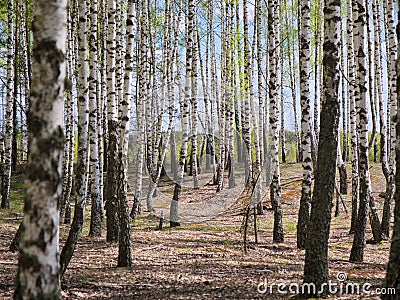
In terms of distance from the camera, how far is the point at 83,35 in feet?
26.2

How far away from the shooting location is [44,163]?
10.4 feet

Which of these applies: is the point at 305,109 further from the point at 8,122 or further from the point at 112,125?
the point at 8,122

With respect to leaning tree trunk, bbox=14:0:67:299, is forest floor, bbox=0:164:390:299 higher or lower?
lower

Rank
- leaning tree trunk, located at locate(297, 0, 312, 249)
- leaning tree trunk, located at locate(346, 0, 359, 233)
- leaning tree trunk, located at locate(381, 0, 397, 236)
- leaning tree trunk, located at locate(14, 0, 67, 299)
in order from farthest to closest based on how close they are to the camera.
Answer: leaning tree trunk, located at locate(346, 0, 359, 233), leaning tree trunk, located at locate(381, 0, 397, 236), leaning tree trunk, located at locate(297, 0, 312, 249), leaning tree trunk, located at locate(14, 0, 67, 299)

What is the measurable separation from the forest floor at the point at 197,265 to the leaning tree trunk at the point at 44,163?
237 centimetres

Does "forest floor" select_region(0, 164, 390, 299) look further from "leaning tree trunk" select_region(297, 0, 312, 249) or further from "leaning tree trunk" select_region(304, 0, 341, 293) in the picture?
"leaning tree trunk" select_region(297, 0, 312, 249)

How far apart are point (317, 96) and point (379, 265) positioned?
1551cm

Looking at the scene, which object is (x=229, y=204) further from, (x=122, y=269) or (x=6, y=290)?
(x=6, y=290)

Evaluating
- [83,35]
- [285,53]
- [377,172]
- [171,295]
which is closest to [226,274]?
[171,295]

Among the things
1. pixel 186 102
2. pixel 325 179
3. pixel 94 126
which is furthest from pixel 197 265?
pixel 186 102

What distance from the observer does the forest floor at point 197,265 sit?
5660 mm

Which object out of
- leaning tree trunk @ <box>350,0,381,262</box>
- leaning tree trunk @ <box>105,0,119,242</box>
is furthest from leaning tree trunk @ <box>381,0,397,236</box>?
leaning tree trunk @ <box>105,0,119,242</box>

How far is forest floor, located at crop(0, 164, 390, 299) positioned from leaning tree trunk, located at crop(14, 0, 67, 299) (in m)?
2.37

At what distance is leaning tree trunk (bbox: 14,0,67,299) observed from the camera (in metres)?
3.12
